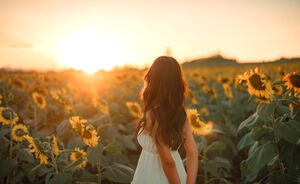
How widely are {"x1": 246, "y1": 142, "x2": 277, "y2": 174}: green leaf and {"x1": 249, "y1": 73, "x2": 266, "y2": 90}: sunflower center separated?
0.59 m

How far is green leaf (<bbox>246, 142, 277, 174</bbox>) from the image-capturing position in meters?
2.33

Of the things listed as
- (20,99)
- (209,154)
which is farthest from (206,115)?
(20,99)

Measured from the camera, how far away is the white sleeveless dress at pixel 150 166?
84.5 inches

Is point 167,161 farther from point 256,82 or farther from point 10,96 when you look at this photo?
point 10,96

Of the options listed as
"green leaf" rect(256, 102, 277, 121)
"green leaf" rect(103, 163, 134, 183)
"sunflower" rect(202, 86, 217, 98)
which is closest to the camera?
"green leaf" rect(256, 102, 277, 121)

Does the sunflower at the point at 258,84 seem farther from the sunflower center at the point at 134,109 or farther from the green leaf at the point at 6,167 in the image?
the green leaf at the point at 6,167

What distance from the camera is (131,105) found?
4.11 metres

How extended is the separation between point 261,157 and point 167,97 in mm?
1112

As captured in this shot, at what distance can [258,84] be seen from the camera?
2646 millimetres

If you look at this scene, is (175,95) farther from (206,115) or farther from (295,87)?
(206,115)


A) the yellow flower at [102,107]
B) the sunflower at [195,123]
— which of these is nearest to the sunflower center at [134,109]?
the yellow flower at [102,107]

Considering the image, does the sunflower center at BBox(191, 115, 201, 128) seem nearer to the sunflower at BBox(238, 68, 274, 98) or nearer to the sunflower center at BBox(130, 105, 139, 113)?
the sunflower at BBox(238, 68, 274, 98)

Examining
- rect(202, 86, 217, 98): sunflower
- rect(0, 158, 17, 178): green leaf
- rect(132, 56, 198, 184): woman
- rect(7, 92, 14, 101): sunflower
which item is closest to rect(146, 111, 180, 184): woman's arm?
rect(132, 56, 198, 184): woman

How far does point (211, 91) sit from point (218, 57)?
3589 centimetres
